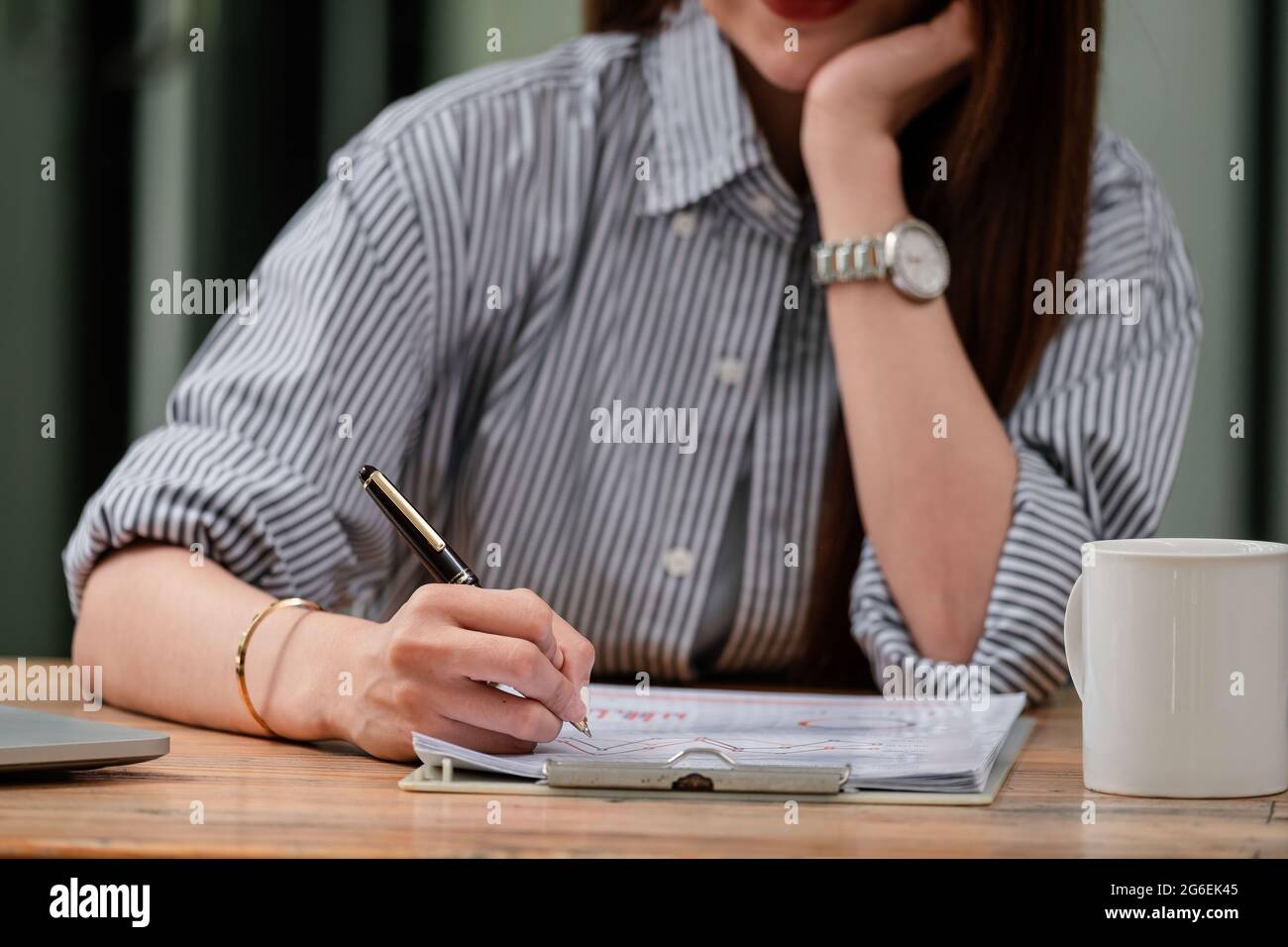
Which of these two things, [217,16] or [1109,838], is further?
[217,16]

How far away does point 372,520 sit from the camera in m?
1.06

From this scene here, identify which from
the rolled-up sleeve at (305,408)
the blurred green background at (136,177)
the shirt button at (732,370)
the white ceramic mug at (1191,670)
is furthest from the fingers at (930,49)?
the blurred green background at (136,177)

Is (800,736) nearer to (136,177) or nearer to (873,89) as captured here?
(873,89)

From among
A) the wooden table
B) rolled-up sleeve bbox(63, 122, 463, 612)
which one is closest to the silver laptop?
the wooden table

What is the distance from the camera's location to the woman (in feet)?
3.52

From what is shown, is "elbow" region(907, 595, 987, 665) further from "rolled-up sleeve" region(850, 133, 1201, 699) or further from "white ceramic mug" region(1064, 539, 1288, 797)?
"white ceramic mug" region(1064, 539, 1288, 797)

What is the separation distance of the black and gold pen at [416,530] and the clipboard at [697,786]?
11cm

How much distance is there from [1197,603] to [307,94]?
1.67m

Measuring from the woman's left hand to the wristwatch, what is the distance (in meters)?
0.06

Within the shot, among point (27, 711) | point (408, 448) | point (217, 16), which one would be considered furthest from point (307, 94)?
point (27, 711)

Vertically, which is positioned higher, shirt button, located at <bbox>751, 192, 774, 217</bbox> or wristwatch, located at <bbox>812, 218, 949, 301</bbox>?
shirt button, located at <bbox>751, 192, 774, 217</bbox>

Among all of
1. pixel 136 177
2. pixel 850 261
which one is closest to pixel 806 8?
pixel 850 261
